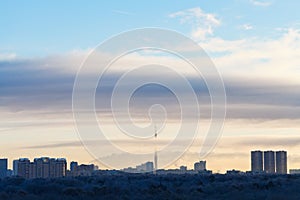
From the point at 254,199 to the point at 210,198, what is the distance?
10.5 feet

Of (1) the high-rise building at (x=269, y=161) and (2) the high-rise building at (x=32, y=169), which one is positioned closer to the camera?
(2) the high-rise building at (x=32, y=169)

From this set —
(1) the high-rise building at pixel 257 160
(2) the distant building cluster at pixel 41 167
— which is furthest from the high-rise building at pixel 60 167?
(1) the high-rise building at pixel 257 160

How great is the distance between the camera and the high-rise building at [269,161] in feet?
492

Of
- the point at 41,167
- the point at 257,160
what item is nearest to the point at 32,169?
the point at 41,167

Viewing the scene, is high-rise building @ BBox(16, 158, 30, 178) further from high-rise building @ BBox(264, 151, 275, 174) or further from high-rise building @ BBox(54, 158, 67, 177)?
high-rise building @ BBox(264, 151, 275, 174)

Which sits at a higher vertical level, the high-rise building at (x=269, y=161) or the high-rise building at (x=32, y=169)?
the high-rise building at (x=269, y=161)

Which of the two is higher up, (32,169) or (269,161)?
(269,161)

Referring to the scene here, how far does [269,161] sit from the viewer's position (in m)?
154

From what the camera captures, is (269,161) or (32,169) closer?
(32,169)

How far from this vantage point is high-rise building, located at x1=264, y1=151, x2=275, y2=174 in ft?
492

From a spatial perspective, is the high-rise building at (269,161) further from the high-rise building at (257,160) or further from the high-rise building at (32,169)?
the high-rise building at (32,169)

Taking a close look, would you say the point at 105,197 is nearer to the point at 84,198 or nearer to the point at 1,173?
the point at 84,198

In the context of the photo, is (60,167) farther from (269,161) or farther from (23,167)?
(269,161)

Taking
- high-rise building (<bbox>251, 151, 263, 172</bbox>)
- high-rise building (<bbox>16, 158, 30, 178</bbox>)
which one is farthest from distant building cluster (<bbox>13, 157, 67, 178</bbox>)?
high-rise building (<bbox>251, 151, 263, 172</bbox>)
